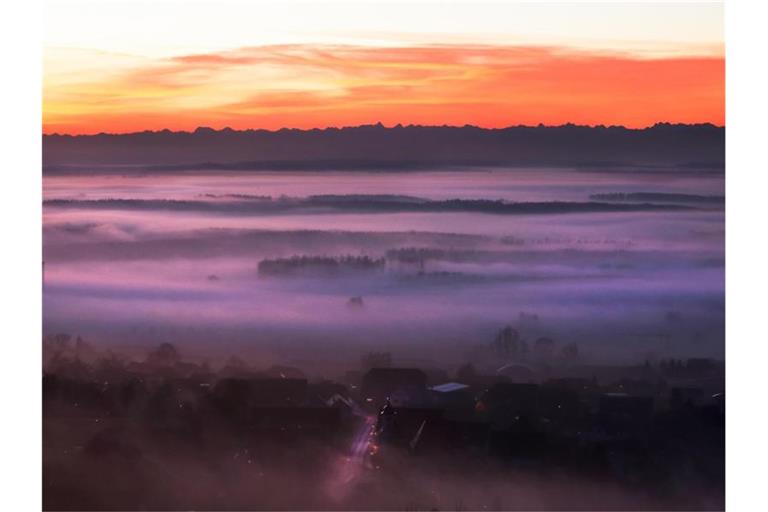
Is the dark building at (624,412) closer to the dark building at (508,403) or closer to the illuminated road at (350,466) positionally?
the dark building at (508,403)

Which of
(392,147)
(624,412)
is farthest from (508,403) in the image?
(392,147)

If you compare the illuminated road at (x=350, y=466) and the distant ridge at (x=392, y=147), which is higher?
the distant ridge at (x=392, y=147)

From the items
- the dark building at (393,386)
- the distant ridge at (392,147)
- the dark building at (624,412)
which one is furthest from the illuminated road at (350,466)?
the distant ridge at (392,147)

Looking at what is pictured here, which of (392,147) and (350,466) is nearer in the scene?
(350,466)

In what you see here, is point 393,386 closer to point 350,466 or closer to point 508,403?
point 350,466

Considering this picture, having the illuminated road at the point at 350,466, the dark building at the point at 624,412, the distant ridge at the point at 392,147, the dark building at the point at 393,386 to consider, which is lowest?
the illuminated road at the point at 350,466

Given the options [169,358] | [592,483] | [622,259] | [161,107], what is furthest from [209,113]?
[592,483]

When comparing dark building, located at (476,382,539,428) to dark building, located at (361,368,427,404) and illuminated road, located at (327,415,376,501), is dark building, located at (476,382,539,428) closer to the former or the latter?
dark building, located at (361,368,427,404)

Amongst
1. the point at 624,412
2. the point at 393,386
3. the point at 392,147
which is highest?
the point at 392,147

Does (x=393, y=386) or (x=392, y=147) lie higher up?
(x=392, y=147)
